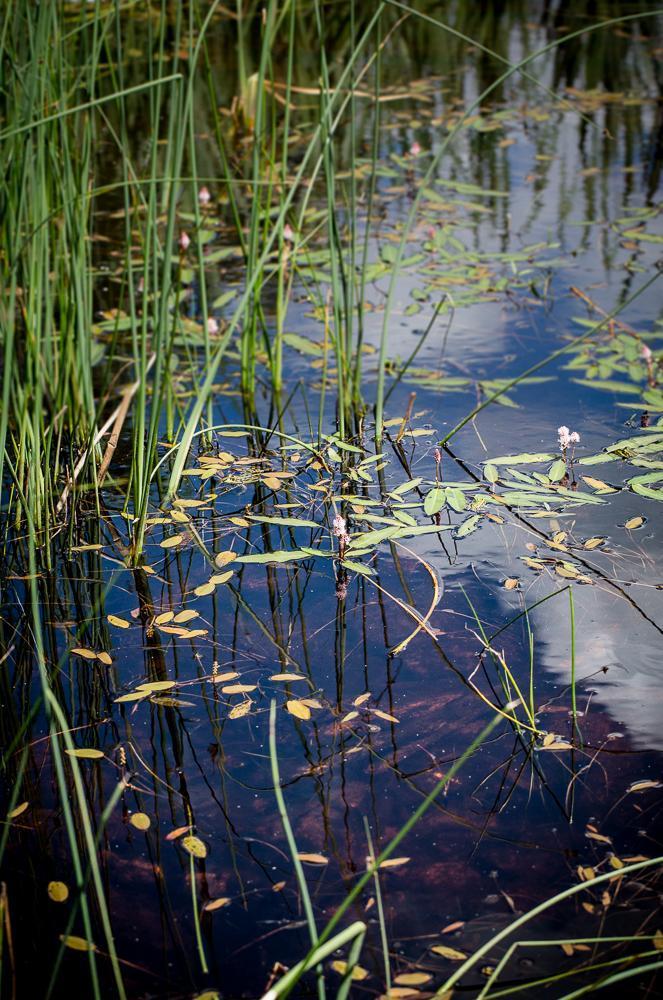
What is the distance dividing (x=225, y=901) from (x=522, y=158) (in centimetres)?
346

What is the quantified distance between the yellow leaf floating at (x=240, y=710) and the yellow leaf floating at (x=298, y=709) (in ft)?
0.19

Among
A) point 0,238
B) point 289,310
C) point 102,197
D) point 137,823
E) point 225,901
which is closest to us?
point 225,901

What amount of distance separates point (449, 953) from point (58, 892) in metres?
0.48

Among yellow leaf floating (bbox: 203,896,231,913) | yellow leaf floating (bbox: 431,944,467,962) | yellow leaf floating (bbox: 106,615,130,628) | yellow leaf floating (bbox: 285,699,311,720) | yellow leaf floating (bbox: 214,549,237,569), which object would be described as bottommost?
yellow leaf floating (bbox: 431,944,467,962)

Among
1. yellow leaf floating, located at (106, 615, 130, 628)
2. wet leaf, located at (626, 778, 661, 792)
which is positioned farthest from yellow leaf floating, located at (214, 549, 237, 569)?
wet leaf, located at (626, 778, 661, 792)

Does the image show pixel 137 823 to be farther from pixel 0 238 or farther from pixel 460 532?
pixel 0 238

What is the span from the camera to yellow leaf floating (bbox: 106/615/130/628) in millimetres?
1551

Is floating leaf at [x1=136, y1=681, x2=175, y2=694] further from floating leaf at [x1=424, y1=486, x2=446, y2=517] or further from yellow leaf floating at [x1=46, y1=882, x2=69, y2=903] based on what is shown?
floating leaf at [x1=424, y1=486, x2=446, y2=517]

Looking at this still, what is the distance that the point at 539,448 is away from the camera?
200 cm

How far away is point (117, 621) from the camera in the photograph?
1.56 metres

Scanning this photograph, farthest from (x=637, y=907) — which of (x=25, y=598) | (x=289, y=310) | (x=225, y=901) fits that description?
(x=289, y=310)

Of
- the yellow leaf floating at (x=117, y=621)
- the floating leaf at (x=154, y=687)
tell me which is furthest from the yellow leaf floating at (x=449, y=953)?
the yellow leaf floating at (x=117, y=621)

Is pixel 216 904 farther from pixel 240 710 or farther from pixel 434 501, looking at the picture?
pixel 434 501

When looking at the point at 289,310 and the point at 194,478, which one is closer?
the point at 194,478
